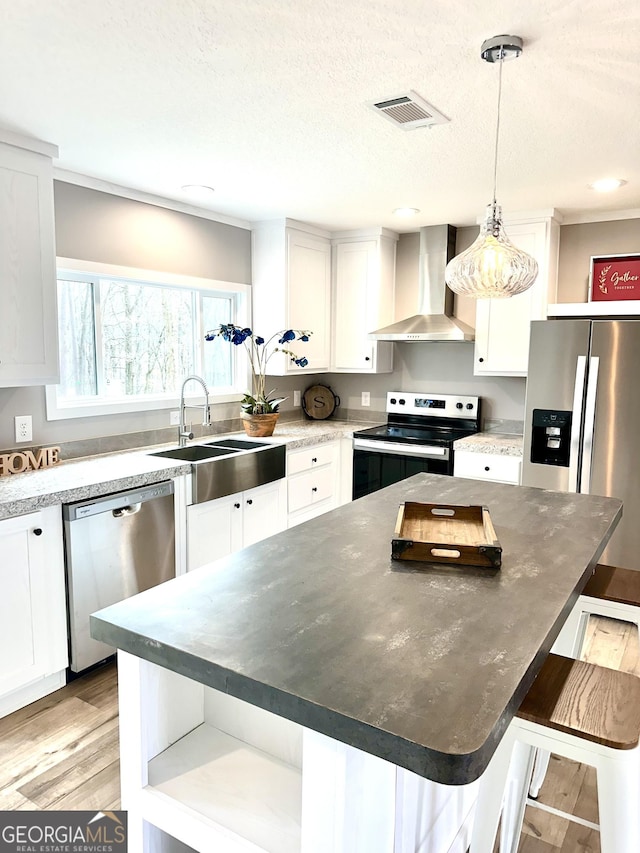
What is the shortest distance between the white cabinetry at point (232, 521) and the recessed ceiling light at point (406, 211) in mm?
1901

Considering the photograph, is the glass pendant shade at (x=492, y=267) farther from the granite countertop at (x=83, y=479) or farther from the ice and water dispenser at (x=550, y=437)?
the granite countertop at (x=83, y=479)

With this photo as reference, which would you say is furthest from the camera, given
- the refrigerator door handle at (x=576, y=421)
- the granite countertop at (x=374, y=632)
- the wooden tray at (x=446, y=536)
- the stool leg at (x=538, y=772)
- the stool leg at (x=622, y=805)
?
the refrigerator door handle at (x=576, y=421)

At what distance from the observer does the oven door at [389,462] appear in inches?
154

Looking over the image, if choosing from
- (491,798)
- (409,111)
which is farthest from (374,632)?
(409,111)

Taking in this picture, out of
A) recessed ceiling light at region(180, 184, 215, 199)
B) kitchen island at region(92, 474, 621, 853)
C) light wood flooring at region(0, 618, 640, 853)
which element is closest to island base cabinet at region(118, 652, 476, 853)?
kitchen island at region(92, 474, 621, 853)

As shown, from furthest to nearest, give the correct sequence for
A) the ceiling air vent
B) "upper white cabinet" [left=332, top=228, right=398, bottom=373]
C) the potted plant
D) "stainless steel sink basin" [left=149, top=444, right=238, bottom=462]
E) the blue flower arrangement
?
"upper white cabinet" [left=332, top=228, right=398, bottom=373] < the blue flower arrangement < the potted plant < "stainless steel sink basin" [left=149, top=444, right=238, bottom=462] < the ceiling air vent

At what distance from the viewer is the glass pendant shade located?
1.91 m

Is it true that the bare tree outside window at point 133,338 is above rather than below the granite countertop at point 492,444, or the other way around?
above

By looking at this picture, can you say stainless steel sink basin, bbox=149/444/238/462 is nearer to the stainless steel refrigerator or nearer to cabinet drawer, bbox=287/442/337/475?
→ cabinet drawer, bbox=287/442/337/475

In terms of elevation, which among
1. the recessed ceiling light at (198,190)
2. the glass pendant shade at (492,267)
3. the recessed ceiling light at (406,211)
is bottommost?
the glass pendant shade at (492,267)

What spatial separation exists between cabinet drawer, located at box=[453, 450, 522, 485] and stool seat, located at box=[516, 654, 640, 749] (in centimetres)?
218

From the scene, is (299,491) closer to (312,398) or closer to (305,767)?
(312,398)

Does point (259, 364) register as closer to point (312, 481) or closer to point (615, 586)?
point (312, 481)

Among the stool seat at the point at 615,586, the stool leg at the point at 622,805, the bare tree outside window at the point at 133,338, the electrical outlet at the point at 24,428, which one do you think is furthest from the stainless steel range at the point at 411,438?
the stool leg at the point at 622,805
